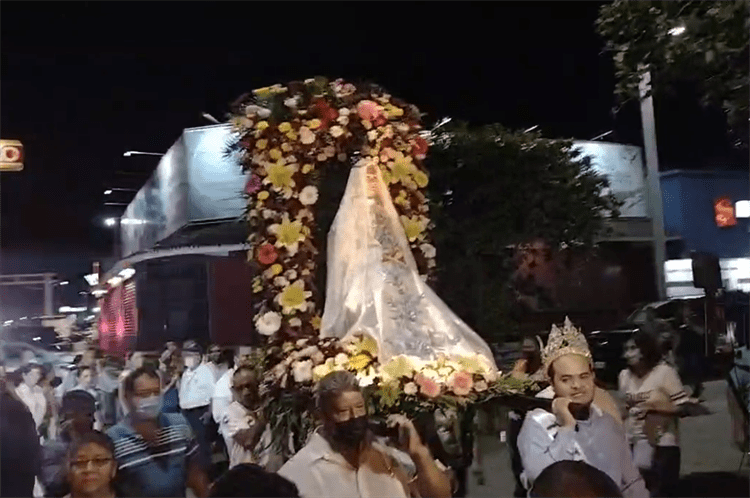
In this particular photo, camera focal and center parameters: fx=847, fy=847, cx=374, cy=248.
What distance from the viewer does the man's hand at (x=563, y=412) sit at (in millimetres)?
2688

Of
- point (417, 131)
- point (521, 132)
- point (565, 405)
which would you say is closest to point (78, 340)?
point (417, 131)

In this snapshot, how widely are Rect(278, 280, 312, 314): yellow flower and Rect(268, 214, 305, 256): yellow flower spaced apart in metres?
0.14

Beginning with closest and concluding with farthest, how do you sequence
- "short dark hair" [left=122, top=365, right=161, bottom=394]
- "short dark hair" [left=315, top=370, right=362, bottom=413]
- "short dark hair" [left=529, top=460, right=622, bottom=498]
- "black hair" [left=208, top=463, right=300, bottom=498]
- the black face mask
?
"black hair" [left=208, top=463, right=300, bottom=498] → "short dark hair" [left=529, top=460, right=622, bottom=498] → the black face mask → "short dark hair" [left=315, top=370, right=362, bottom=413] → "short dark hair" [left=122, top=365, right=161, bottom=394]

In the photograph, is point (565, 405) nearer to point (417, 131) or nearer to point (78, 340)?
point (417, 131)

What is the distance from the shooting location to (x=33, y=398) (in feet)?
11.7

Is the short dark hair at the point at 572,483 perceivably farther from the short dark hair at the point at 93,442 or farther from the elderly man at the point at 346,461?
the short dark hair at the point at 93,442

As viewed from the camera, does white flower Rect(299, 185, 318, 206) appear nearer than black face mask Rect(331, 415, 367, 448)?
No

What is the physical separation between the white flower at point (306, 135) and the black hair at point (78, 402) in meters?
1.36

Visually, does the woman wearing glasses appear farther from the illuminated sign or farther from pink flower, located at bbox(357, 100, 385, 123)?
pink flower, located at bbox(357, 100, 385, 123)

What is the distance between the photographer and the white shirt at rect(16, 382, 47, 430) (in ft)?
11.4

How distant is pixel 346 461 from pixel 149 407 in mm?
1147

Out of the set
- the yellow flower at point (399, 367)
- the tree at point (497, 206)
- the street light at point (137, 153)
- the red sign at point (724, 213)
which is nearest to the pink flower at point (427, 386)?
the yellow flower at point (399, 367)

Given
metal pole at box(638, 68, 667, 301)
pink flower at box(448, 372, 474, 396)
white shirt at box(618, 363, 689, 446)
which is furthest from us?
metal pole at box(638, 68, 667, 301)

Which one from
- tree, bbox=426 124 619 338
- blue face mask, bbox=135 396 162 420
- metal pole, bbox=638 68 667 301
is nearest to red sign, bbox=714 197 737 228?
metal pole, bbox=638 68 667 301
